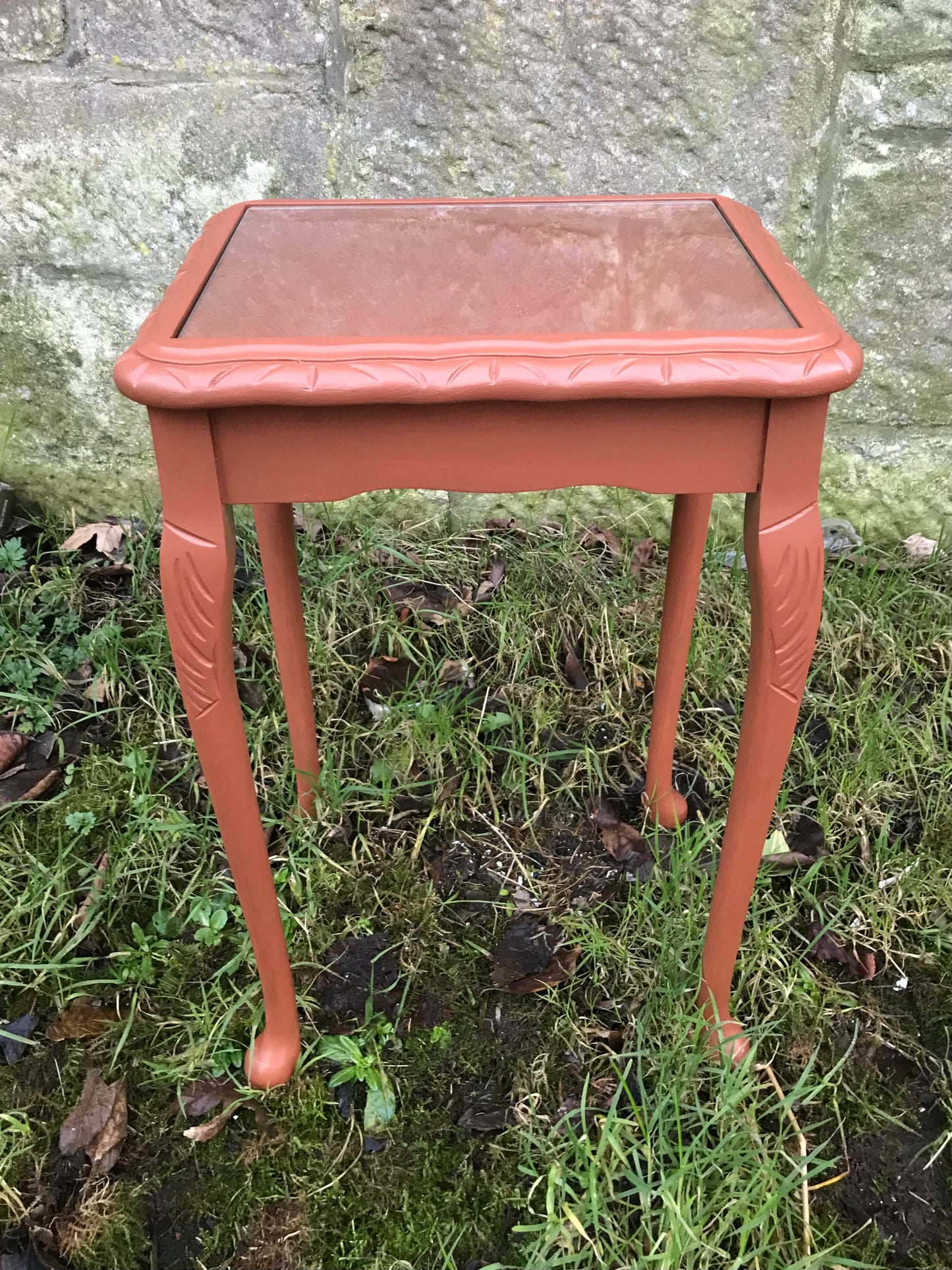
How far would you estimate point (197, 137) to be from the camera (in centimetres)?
157

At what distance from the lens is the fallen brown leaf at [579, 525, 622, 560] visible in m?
1.83

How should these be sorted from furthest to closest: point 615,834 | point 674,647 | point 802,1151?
point 615,834
point 674,647
point 802,1151

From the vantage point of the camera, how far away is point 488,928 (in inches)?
51.8

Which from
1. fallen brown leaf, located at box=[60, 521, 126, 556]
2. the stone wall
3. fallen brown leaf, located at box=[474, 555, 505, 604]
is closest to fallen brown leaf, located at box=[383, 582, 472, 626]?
fallen brown leaf, located at box=[474, 555, 505, 604]

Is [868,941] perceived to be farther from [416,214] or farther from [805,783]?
[416,214]

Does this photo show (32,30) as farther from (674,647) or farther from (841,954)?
(841,954)

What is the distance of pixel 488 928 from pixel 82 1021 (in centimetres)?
55

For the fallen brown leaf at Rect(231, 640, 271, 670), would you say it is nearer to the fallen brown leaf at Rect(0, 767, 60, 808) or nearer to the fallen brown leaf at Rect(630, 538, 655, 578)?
the fallen brown leaf at Rect(0, 767, 60, 808)

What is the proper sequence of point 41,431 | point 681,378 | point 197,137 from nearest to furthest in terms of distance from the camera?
1. point 681,378
2. point 197,137
3. point 41,431

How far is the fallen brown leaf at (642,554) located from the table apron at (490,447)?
1001mm

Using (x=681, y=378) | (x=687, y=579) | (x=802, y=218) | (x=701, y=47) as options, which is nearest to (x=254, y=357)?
(x=681, y=378)

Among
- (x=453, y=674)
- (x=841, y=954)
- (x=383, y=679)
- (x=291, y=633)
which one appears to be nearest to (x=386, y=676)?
(x=383, y=679)

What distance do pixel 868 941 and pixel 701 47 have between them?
1389 mm

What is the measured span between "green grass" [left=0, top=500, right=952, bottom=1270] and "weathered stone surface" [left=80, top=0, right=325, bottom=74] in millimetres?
797
